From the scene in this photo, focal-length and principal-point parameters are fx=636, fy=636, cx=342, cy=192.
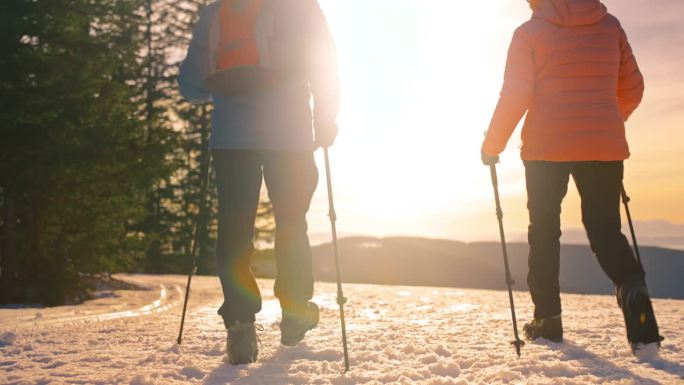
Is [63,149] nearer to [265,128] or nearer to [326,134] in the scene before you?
[265,128]

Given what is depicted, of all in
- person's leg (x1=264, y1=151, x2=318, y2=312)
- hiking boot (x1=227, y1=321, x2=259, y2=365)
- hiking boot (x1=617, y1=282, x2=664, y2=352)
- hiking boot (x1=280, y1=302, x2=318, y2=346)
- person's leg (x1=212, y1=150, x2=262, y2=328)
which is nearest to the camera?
hiking boot (x1=227, y1=321, x2=259, y2=365)

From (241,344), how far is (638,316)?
2551 mm

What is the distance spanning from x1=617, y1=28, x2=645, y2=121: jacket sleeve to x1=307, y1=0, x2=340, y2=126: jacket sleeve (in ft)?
6.92

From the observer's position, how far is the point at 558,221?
4594mm

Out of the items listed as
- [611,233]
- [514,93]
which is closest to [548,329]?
[611,233]

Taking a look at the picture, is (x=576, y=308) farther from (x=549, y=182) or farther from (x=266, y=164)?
(x=266, y=164)

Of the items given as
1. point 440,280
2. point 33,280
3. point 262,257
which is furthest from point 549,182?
point 262,257

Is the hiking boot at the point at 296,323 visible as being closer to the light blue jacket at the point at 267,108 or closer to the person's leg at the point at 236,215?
the person's leg at the point at 236,215

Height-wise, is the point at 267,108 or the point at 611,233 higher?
the point at 267,108

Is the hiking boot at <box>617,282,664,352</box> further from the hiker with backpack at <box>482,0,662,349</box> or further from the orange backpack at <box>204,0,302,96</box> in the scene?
the orange backpack at <box>204,0,302,96</box>

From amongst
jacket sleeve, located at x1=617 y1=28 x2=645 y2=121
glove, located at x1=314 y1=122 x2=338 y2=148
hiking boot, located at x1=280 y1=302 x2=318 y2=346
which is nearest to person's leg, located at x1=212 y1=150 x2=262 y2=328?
hiking boot, located at x1=280 y1=302 x2=318 y2=346

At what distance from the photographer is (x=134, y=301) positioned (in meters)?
9.52

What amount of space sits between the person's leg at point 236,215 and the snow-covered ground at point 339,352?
0.50m

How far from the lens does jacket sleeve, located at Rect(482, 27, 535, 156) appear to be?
4340mm
